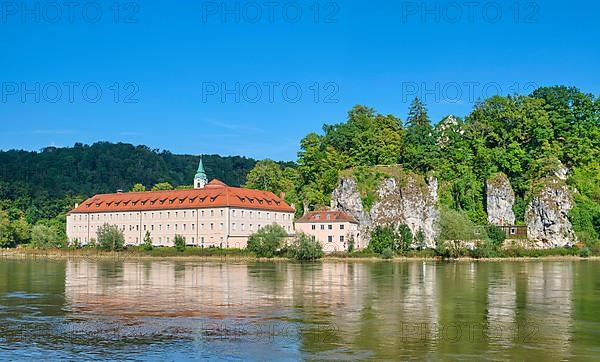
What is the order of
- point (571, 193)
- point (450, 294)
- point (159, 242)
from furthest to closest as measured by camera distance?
point (159, 242), point (571, 193), point (450, 294)

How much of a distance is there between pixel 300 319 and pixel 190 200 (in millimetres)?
90854

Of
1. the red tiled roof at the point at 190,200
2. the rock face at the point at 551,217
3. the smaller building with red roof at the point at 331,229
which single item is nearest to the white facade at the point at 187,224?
the red tiled roof at the point at 190,200

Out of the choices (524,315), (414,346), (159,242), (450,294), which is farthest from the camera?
(159,242)

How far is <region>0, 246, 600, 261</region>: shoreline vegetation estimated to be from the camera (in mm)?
92875

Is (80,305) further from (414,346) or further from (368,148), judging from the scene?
(368,148)

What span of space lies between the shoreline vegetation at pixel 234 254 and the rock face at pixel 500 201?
41.0 ft

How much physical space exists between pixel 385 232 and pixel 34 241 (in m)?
61.4

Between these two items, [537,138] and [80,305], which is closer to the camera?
[80,305]

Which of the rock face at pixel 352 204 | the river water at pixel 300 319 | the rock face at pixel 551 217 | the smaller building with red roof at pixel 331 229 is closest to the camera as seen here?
the river water at pixel 300 319

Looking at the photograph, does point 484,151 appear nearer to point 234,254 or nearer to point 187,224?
point 234,254

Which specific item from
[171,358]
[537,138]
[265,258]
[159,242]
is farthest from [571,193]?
[171,358]

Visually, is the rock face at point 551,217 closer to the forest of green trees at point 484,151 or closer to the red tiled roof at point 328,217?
the forest of green trees at point 484,151

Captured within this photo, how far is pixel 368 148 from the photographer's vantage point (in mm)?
124562

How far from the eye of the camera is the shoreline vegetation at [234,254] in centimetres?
9288
